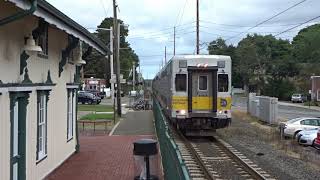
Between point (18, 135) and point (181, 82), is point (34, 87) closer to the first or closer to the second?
point (18, 135)

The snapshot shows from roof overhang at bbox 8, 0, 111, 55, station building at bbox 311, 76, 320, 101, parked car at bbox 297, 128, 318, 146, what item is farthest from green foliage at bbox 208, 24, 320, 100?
roof overhang at bbox 8, 0, 111, 55

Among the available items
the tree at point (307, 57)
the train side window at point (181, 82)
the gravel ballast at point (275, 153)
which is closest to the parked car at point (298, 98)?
the tree at point (307, 57)

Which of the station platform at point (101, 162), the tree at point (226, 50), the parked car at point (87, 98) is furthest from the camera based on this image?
the tree at point (226, 50)

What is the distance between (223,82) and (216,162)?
6345 millimetres

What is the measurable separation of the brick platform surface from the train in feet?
11.6

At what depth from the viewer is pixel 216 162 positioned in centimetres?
1897

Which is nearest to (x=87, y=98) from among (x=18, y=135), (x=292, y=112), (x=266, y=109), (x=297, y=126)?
(x=292, y=112)

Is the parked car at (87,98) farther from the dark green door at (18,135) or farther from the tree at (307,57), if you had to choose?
the dark green door at (18,135)

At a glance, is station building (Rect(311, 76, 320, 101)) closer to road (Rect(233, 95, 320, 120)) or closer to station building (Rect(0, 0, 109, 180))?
road (Rect(233, 95, 320, 120))

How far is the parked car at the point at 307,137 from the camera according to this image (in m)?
25.3

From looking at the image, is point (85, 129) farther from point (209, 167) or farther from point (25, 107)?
point (25, 107)

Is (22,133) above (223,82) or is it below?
below

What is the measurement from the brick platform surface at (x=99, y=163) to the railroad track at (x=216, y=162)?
195 cm

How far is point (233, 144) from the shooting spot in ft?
80.9
